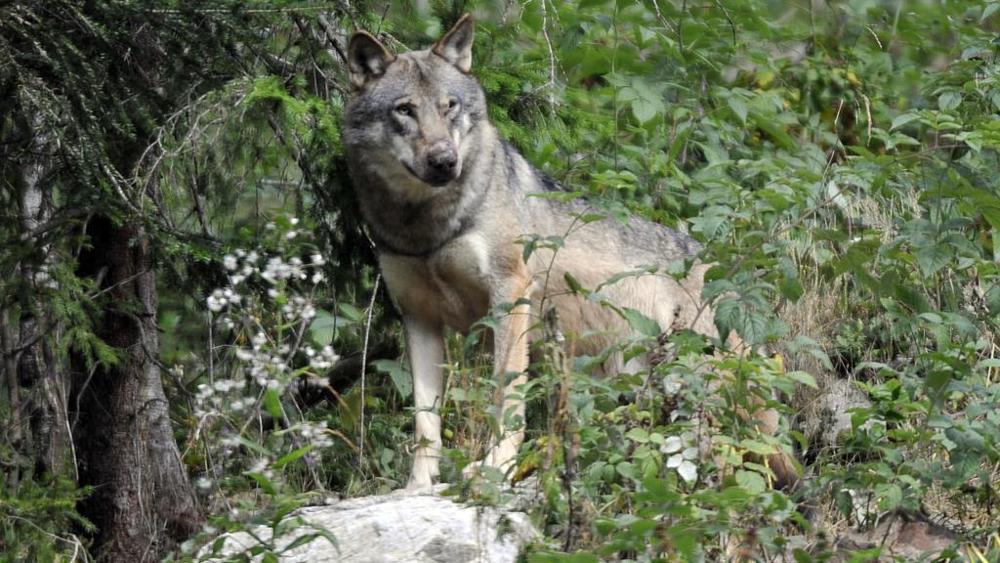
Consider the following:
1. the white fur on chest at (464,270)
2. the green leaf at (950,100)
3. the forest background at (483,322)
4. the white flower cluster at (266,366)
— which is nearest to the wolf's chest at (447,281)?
the white fur on chest at (464,270)

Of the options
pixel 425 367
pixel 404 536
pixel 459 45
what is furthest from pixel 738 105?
pixel 404 536

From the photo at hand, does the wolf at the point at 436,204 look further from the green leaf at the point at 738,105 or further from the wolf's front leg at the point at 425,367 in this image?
the green leaf at the point at 738,105

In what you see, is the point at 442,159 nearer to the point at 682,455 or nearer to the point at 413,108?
the point at 413,108

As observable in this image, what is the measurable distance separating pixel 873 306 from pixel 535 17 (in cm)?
257

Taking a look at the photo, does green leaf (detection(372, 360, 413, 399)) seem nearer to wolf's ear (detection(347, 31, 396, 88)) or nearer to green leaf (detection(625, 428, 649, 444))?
wolf's ear (detection(347, 31, 396, 88))

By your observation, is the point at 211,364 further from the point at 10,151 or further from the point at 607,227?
the point at 607,227

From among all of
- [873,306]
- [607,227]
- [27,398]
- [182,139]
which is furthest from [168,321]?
[873,306]

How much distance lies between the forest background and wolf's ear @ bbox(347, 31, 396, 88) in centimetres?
19

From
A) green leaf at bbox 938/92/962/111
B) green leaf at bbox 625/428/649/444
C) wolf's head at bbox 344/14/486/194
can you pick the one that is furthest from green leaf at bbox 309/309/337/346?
green leaf at bbox 938/92/962/111

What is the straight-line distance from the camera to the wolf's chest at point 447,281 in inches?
236

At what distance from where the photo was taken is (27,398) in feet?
20.7

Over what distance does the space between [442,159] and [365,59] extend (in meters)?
0.72

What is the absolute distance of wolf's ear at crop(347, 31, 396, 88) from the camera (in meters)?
5.93

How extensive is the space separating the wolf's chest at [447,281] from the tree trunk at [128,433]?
1300mm
